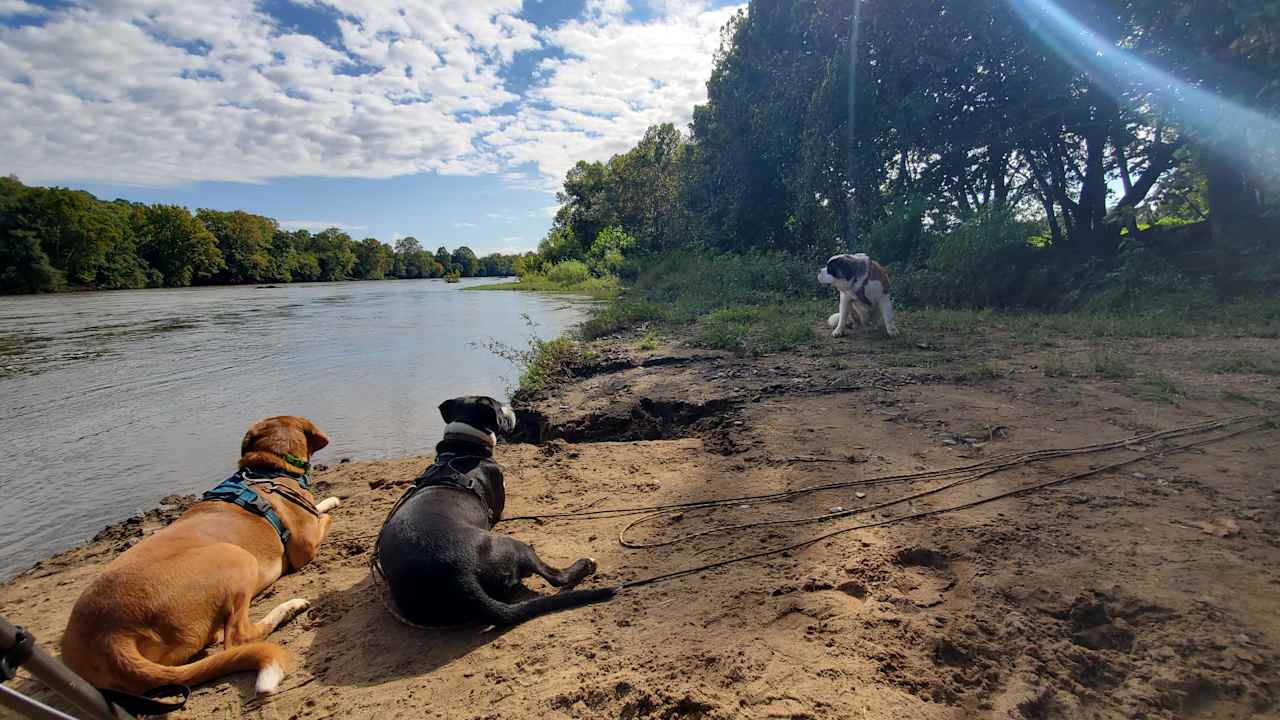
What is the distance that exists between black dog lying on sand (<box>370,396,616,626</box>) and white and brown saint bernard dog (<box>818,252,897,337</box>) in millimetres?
7537

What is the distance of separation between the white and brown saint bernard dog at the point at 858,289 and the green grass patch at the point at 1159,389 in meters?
3.81

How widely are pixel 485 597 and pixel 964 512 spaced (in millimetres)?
2794

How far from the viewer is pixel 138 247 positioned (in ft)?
210

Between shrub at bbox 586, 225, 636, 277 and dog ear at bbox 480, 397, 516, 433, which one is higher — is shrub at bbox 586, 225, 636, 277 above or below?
above

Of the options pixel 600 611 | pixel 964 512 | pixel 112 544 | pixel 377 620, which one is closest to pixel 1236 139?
pixel 964 512

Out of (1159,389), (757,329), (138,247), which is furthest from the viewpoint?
(138,247)

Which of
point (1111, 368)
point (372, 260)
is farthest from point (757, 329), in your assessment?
point (372, 260)

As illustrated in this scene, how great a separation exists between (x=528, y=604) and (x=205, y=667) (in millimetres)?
1501

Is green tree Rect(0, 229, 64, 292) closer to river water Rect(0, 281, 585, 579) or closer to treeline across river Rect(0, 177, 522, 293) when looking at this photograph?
treeline across river Rect(0, 177, 522, 293)

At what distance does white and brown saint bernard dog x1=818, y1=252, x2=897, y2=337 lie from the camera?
9461 mm

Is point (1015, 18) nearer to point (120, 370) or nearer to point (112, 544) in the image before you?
point (112, 544)

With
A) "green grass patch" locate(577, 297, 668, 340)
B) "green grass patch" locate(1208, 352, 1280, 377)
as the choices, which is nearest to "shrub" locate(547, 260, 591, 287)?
"green grass patch" locate(577, 297, 668, 340)

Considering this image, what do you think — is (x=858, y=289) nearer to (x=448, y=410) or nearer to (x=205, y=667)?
(x=448, y=410)

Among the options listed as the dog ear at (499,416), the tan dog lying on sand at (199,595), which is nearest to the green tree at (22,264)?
the tan dog lying on sand at (199,595)
